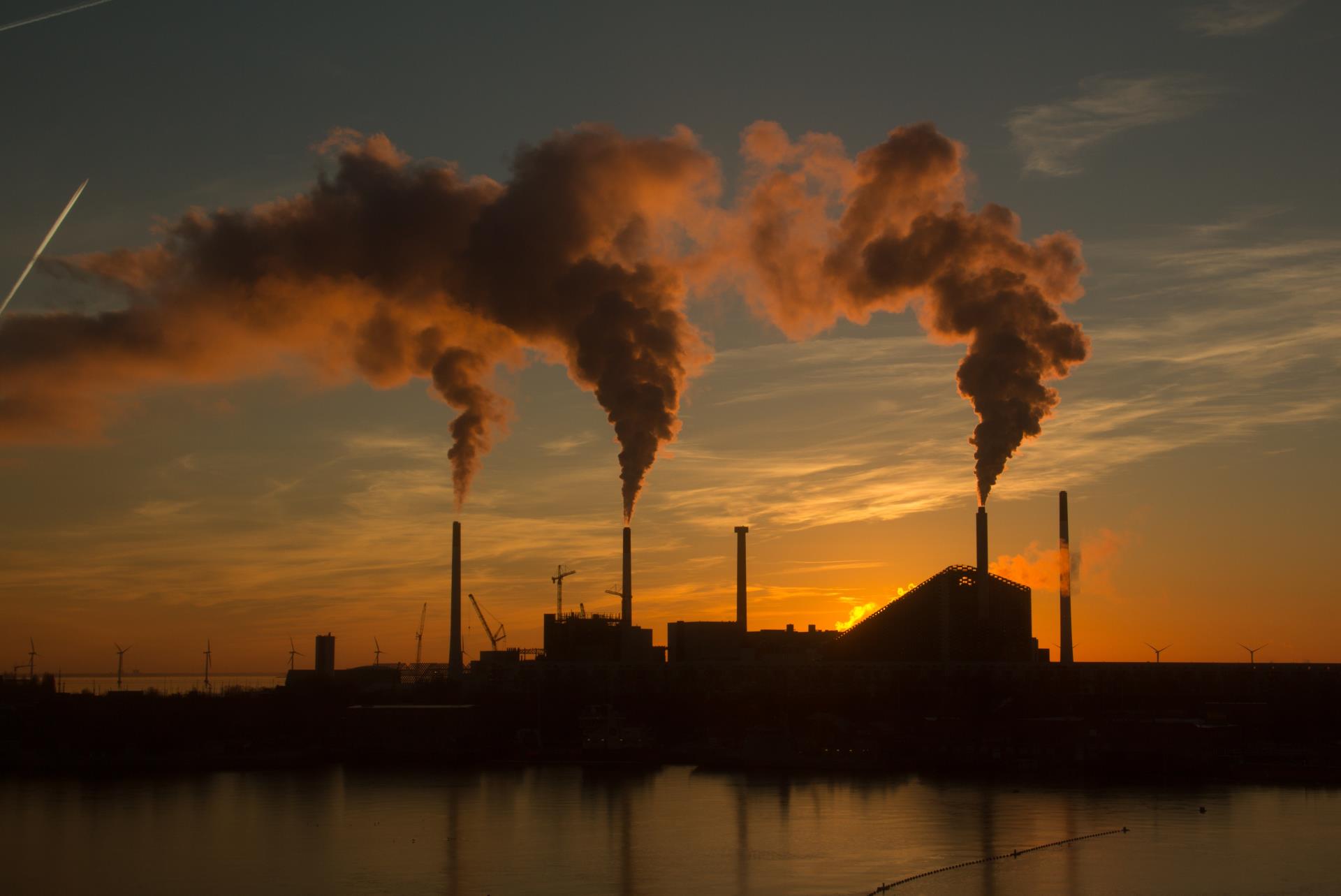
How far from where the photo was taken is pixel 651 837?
65.2 meters

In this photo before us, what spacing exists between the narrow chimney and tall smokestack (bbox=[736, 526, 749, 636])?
19.7m

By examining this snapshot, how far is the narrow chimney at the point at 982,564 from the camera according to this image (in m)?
101

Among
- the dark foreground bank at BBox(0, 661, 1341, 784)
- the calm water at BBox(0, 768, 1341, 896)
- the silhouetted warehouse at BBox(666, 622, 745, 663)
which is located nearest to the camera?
the calm water at BBox(0, 768, 1341, 896)

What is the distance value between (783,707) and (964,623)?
15678 millimetres

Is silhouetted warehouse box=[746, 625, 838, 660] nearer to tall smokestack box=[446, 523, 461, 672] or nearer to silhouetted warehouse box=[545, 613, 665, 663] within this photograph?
silhouetted warehouse box=[545, 613, 665, 663]

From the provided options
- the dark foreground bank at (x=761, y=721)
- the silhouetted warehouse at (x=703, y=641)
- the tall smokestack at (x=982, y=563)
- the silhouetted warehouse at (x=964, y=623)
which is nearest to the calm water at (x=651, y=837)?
the dark foreground bank at (x=761, y=721)

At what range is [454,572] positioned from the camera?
116m

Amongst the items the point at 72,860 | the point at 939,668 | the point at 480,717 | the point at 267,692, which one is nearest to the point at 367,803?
the point at 72,860

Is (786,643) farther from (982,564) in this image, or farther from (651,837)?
(651,837)

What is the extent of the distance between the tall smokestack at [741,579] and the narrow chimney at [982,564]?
64.7 feet

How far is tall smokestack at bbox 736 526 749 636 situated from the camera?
12125 centimetres

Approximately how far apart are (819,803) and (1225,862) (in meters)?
24.0

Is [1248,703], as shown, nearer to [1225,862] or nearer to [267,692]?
[1225,862]

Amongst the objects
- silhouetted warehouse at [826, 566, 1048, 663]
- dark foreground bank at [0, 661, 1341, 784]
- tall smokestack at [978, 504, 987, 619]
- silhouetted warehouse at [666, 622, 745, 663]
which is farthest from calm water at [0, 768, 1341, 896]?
silhouetted warehouse at [666, 622, 745, 663]
